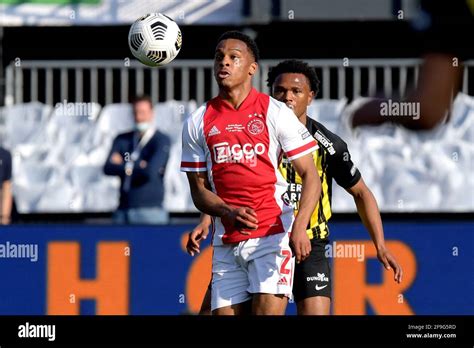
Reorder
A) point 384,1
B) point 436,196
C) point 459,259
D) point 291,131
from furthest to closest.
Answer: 1. point 384,1
2. point 436,196
3. point 459,259
4. point 291,131

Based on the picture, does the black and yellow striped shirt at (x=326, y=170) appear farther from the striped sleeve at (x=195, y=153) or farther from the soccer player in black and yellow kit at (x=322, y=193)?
the striped sleeve at (x=195, y=153)

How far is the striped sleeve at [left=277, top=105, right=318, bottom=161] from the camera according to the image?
28.8 feet

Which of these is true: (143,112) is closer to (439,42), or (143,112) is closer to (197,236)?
(439,42)

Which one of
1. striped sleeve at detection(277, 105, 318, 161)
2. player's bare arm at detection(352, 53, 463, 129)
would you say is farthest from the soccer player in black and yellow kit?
player's bare arm at detection(352, 53, 463, 129)

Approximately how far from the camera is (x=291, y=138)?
28.8ft

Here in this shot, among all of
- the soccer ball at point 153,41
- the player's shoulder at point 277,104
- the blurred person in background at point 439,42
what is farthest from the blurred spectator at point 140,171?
the player's shoulder at point 277,104

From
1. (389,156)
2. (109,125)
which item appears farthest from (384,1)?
(109,125)

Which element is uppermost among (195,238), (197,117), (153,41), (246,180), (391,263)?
(153,41)

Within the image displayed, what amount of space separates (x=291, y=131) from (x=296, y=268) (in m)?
1.09

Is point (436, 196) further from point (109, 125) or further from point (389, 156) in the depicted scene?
point (109, 125)

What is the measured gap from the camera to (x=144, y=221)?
13.1 m

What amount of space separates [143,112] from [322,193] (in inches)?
168

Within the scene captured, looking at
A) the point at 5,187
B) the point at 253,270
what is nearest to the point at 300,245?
the point at 253,270

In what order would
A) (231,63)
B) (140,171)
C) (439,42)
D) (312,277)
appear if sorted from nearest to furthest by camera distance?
(231,63), (312,277), (439,42), (140,171)
